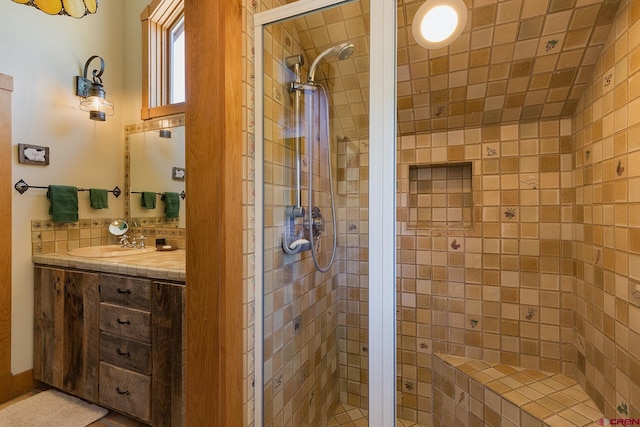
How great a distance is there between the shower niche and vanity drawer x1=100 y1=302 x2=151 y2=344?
5.12 feet

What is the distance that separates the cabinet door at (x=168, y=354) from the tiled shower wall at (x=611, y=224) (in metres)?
1.83

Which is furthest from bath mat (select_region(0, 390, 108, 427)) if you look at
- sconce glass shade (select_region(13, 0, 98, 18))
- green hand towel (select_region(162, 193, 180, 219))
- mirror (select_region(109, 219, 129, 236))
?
sconce glass shade (select_region(13, 0, 98, 18))

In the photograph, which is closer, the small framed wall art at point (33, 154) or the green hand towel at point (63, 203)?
the small framed wall art at point (33, 154)

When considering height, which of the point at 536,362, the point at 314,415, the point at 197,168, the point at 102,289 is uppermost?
the point at 197,168

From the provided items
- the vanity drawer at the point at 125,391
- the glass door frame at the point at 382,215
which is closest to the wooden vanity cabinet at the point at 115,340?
the vanity drawer at the point at 125,391

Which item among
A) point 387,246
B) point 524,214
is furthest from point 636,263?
point 387,246

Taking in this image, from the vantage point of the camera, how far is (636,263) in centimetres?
110

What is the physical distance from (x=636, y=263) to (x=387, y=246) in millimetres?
983

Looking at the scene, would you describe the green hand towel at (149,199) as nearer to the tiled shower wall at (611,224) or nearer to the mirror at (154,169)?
the mirror at (154,169)

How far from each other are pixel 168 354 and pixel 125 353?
1.07ft

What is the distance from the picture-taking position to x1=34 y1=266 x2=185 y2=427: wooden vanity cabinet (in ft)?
4.46

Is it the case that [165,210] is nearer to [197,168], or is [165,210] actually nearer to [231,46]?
[197,168]

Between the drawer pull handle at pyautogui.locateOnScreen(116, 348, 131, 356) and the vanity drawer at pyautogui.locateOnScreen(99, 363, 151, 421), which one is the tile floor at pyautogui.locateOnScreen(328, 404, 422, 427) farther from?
the drawer pull handle at pyautogui.locateOnScreen(116, 348, 131, 356)

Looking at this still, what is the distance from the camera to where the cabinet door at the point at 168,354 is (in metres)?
1.33
